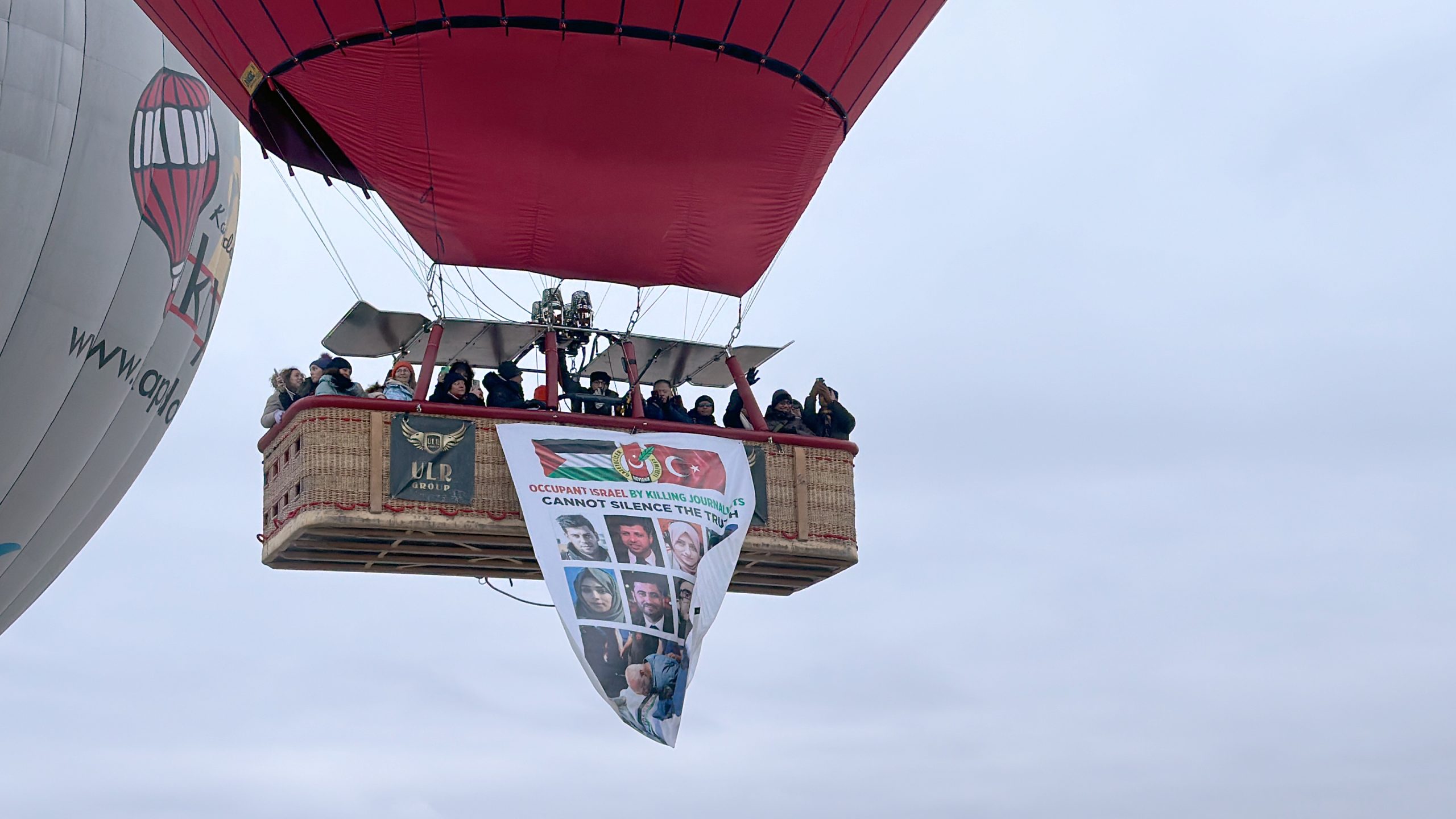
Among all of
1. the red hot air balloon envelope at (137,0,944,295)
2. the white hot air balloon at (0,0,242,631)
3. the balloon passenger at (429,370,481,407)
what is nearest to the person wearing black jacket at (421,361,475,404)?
the balloon passenger at (429,370,481,407)

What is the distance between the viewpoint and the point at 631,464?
12.7 metres

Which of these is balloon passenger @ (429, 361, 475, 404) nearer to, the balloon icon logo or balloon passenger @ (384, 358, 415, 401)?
balloon passenger @ (384, 358, 415, 401)

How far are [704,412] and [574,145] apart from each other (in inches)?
57.4

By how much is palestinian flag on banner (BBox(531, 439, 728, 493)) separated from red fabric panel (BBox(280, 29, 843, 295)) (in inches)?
44.8

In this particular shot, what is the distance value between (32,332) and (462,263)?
412 cm

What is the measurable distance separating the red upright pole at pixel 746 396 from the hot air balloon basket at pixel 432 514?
0.85 feet

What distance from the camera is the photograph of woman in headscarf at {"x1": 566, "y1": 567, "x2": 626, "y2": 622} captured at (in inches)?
485

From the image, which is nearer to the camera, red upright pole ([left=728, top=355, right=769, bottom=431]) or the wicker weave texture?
the wicker weave texture

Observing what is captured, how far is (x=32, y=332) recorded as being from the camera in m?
16.2

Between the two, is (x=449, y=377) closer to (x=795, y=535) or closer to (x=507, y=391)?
(x=507, y=391)

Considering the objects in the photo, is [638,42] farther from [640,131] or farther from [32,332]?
[32,332]

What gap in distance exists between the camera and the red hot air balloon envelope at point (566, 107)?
12656 millimetres

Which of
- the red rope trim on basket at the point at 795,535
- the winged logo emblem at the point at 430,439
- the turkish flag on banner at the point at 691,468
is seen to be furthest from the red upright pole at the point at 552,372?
the red rope trim on basket at the point at 795,535

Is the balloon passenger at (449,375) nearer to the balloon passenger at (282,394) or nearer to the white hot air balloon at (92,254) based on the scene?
the balloon passenger at (282,394)
